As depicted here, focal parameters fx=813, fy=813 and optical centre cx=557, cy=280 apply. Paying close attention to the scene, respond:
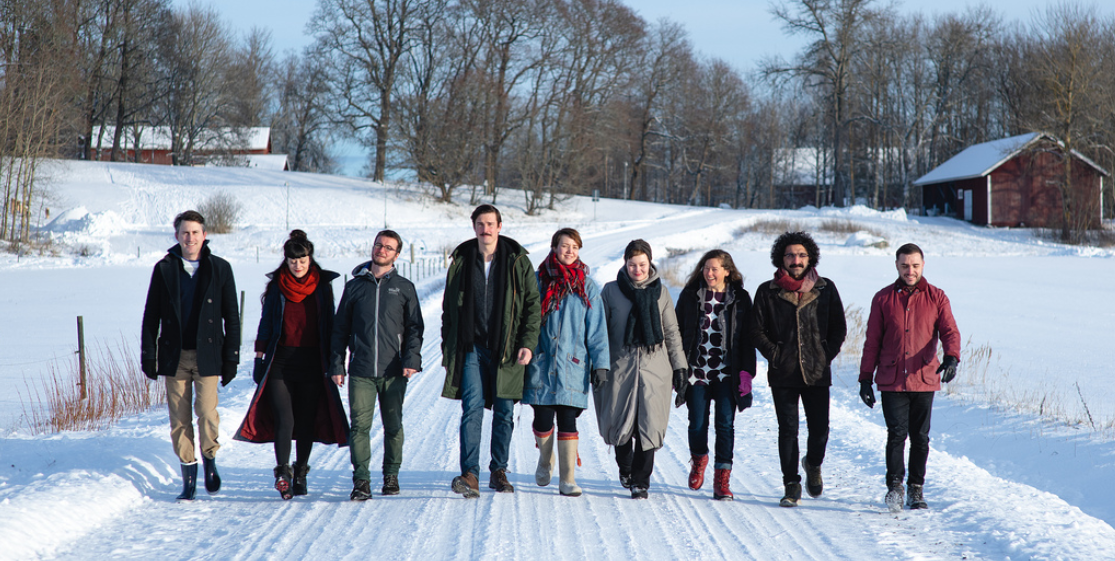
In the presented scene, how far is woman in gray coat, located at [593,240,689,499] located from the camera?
5293 millimetres

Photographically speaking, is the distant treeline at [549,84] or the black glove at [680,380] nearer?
the black glove at [680,380]

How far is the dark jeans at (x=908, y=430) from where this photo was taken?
5.12m

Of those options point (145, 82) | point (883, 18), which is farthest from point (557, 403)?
point (145, 82)

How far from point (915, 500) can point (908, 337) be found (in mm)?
1016

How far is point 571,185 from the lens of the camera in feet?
175

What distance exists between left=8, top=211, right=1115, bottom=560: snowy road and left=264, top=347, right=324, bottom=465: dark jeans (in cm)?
38

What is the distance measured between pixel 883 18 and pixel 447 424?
50667 mm

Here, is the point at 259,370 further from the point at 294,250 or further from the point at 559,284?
the point at 559,284

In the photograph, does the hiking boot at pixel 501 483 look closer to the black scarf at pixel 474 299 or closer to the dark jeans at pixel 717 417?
the black scarf at pixel 474 299

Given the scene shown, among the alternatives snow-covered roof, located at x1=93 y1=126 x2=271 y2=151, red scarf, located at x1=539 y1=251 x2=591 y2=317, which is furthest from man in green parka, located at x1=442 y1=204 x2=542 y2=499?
snow-covered roof, located at x1=93 y1=126 x2=271 y2=151

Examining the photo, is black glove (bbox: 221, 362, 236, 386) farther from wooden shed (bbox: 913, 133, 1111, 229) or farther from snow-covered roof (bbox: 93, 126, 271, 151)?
snow-covered roof (bbox: 93, 126, 271, 151)

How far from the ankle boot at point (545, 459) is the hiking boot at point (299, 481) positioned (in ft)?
5.02

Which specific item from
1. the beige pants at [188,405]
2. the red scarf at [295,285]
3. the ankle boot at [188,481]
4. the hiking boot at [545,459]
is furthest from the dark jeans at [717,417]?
the ankle boot at [188,481]

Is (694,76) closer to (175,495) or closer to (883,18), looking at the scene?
(883,18)
